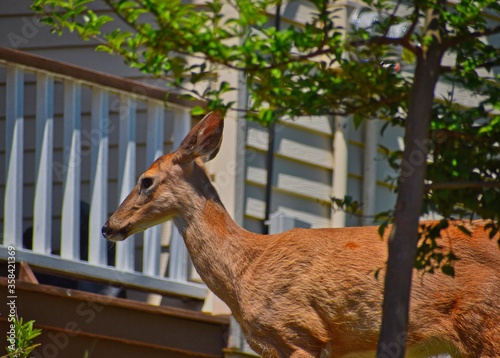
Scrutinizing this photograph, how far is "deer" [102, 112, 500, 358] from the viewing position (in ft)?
18.3

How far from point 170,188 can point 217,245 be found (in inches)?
19.4

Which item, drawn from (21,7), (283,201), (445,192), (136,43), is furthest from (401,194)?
(21,7)

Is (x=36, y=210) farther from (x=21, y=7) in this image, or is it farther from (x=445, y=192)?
(x=445, y=192)

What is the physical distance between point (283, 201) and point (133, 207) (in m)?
2.35

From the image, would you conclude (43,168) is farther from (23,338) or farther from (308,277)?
(308,277)

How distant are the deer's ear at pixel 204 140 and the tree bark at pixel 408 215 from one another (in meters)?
2.28

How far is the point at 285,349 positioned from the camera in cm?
570

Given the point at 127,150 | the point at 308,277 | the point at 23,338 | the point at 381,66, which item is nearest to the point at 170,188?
the point at 308,277

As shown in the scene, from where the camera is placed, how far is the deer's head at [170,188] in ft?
20.1

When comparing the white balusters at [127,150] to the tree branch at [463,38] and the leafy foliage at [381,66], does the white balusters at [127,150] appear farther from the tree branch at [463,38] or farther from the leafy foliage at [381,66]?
the tree branch at [463,38]

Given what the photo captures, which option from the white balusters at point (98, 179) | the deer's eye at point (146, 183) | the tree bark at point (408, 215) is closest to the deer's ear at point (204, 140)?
the deer's eye at point (146, 183)

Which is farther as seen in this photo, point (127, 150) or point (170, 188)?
point (127, 150)

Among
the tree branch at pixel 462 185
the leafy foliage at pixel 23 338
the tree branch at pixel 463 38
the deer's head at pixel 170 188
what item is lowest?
the leafy foliage at pixel 23 338

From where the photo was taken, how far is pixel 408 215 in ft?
12.5
